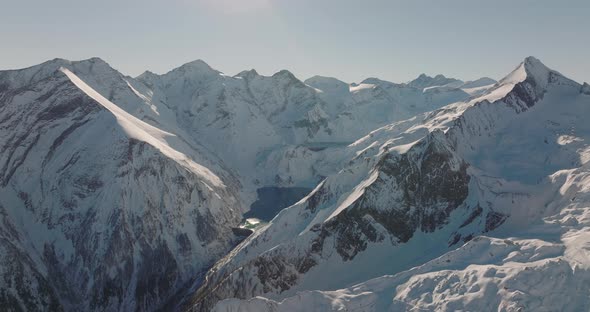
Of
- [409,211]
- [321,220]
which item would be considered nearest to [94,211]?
[321,220]

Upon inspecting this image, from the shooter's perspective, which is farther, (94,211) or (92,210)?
(92,210)

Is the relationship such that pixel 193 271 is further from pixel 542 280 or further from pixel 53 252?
pixel 542 280

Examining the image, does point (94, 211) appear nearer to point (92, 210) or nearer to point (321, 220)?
point (92, 210)

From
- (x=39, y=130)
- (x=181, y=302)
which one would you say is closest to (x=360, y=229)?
(x=181, y=302)

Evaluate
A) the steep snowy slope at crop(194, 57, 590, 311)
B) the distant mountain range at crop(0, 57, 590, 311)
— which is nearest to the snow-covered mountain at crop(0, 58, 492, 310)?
the distant mountain range at crop(0, 57, 590, 311)

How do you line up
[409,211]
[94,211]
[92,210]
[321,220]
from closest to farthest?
[409,211], [321,220], [94,211], [92,210]

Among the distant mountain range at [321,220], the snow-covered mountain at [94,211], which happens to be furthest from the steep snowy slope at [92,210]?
the distant mountain range at [321,220]

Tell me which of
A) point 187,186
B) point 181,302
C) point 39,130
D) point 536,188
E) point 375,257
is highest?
point 39,130
